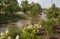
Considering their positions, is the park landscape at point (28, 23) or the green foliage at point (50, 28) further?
the green foliage at point (50, 28)

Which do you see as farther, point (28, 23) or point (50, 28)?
point (28, 23)

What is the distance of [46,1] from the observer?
23.4 m

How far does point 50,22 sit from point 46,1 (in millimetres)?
12317

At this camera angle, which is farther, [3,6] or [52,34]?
[3,6]

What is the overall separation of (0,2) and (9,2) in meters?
0.87

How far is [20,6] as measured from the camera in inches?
835

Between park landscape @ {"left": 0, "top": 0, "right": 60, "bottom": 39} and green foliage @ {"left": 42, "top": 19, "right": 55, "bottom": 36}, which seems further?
green foliage @ {"left": 42, "top": 19, "right": 55, "bottom": 36}

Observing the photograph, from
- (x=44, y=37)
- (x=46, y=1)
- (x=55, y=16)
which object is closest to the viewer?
(x=44, y=37)

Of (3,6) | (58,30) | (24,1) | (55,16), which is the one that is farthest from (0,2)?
(58,30)

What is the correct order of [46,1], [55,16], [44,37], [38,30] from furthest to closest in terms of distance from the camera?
[46,1] < [55,16] < [38,30] < [44,37]

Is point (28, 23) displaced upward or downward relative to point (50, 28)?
downward

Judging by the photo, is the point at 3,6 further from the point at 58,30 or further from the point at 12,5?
the point at 58,30

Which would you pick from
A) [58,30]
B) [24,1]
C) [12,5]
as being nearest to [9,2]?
[12,5]

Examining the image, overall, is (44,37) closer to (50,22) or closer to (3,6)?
(50,22)
